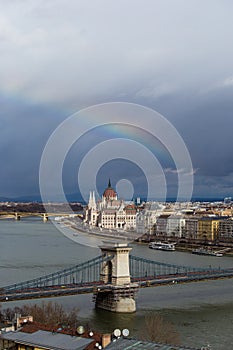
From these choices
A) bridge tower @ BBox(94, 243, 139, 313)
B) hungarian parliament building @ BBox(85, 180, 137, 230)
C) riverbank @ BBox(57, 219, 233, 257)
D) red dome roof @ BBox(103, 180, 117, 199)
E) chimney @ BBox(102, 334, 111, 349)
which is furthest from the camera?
red dome roof @ BBox(103, 180, 117, 199)

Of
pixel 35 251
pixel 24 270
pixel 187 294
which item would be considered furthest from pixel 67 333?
pixel 35 251

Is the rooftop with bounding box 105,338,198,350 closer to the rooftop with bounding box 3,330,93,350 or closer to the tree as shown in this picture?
the rooftop with bounding box 3,330,93,350

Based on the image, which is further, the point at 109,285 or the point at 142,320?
the point at 109,285

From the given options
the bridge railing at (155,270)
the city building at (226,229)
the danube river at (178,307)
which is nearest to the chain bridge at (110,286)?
the danube river at (178,307)

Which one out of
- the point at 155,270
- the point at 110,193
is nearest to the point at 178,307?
the point at 155,270

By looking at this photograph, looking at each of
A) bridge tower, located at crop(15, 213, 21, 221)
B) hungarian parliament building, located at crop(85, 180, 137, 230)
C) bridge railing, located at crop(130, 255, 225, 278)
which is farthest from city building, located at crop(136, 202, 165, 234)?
bridge railing, located at crop(130, 255, 225, 278)

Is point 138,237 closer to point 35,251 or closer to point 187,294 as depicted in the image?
point 35,251

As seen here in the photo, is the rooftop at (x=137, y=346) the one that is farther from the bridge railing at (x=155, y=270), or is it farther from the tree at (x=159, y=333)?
the bridge railing at (x=155, y=270)

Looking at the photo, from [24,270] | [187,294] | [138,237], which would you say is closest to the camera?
[187,294]
